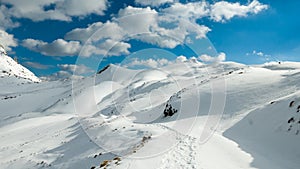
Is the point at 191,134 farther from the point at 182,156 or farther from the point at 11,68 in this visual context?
the point at 11,68

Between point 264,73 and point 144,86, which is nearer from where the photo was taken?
point 264,73

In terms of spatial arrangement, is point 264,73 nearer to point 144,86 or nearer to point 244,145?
point 244,145

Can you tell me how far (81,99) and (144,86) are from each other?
13951 millimetres

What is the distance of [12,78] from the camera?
109 metres

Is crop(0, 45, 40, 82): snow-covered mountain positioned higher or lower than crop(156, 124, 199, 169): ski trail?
higher

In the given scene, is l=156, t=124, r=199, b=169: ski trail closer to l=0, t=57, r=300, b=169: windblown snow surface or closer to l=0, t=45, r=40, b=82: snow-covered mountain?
l=0, t=57, r=300, b=169: windblown snow surface

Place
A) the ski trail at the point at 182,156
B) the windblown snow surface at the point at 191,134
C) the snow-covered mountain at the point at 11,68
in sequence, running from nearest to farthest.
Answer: the ski trail at the point at 182,156, the windblown snow surface at the point at 191,134, the snow-covered mountain at the point at 11,68

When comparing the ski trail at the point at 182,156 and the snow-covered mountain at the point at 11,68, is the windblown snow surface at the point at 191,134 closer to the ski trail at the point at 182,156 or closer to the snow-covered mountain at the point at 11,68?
the ski trail at the point at 182,156

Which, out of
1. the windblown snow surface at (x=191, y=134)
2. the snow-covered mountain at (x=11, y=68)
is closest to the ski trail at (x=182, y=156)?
the windblown snow surface at (x=191, y=134)

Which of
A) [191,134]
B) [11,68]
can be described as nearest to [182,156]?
→ [191,134]

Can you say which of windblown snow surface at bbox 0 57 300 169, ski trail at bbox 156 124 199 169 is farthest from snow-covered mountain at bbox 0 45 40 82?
ski trail at bbox 156 124 199 169

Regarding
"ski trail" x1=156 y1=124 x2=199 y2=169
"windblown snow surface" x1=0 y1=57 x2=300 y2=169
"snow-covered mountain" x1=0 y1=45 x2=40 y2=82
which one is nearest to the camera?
"ski trail" x1=156 y1=124 x2=199 y2=169

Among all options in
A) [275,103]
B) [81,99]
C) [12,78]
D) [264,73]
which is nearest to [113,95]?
[81,99]

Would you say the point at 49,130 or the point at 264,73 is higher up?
the point at 264,73
